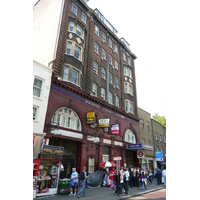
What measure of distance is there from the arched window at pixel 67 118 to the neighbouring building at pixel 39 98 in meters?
1.70

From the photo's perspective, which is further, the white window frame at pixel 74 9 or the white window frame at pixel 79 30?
the white window frame at pixel 74 9

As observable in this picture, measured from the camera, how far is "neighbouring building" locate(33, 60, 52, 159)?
580 inches

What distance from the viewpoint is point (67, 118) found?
60.0 ft

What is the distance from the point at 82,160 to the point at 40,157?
652 cm

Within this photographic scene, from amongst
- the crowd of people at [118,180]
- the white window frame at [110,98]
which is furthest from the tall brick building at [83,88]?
the crowd of people at [118,180]

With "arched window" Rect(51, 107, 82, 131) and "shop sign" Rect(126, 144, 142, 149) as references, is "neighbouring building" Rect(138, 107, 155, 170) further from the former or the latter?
"arched window" Rect(51, 107, 82, 131)

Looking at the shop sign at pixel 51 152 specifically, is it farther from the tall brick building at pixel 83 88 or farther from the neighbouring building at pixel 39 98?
the tall brick building at pixel 83 88

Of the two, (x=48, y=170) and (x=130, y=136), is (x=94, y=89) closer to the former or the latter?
(x=130, y=136)

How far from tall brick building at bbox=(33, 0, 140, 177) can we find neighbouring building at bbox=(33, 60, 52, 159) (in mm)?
561

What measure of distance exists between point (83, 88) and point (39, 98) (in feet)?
21.6

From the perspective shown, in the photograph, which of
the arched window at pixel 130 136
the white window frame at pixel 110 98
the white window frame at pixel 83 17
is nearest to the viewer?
the white window frame at pixel 83 17

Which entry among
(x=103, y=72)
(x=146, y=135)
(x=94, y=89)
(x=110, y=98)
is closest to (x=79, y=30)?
(x=103, y=72)

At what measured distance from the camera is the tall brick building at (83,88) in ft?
58.9
